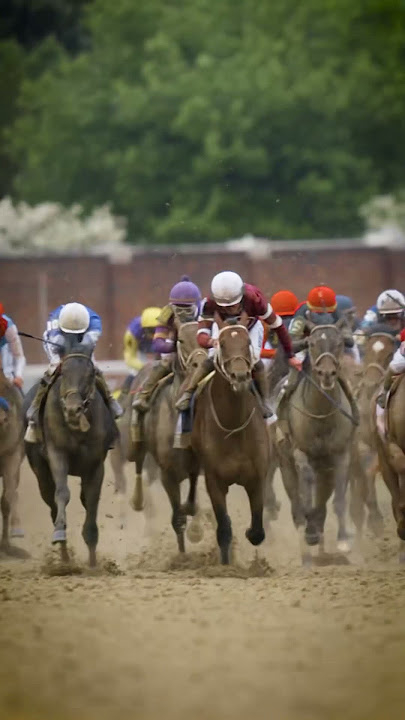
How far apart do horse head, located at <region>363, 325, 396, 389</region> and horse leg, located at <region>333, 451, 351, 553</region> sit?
4.24ft

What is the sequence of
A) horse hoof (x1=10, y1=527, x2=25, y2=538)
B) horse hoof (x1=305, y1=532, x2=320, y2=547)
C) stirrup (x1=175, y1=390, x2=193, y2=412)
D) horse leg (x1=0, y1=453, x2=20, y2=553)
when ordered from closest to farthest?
1. stirrup (x1=175, y1=390, x2=193, y2=412)
2. horse hoof (x1=305, y1=532, x2=320, y2=547)
3. horse leg (x1=0, y1=453, x2=20, y2=553)
4. horse hoof (x1=10, y1=527, x2=25, y2=538)

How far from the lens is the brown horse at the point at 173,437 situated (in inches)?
584

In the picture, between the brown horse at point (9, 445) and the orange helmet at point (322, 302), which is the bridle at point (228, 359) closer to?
the orange helmet at point (322, 302)

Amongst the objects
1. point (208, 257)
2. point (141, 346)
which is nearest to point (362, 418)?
point (141, 346)

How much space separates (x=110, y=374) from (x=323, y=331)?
56.0 ft

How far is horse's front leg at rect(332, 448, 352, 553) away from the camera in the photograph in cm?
1502

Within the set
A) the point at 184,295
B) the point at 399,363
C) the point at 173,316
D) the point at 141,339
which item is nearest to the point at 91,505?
the point at 173,316

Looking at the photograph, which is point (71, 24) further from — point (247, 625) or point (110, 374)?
point (247, 625)

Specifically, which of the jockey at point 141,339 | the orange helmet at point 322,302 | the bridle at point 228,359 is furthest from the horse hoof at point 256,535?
the jockey at point 141,339

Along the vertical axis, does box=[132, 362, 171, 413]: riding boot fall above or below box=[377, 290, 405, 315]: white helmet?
below

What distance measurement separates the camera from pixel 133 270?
38.2 meters

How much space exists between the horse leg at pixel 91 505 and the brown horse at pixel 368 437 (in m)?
2.88

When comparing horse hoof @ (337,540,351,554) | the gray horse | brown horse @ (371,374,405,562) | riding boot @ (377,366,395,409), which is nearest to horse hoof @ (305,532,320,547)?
the gray horse

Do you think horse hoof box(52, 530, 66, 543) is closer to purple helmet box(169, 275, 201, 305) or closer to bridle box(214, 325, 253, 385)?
bridle box(214, 325, 253, 385)
